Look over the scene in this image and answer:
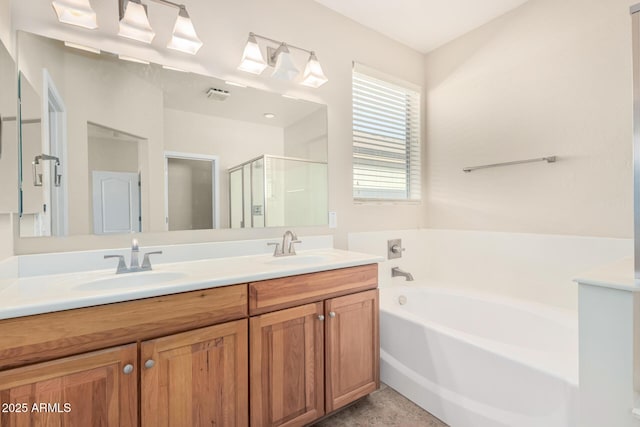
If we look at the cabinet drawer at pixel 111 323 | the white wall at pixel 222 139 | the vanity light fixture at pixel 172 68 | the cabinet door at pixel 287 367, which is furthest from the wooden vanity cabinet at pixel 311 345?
the vanity light fixture at pixel 172 68

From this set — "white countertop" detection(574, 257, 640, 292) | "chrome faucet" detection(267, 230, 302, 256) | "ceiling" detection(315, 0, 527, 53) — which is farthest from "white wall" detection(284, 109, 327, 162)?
"white countertop" detection(574, 257, 640, 292)

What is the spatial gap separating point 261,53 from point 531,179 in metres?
1.98

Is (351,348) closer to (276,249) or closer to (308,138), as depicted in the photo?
(276,249)

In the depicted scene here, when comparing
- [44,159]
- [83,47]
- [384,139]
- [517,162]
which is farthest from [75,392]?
[517,162]

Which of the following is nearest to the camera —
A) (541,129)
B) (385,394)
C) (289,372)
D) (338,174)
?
(289,372)

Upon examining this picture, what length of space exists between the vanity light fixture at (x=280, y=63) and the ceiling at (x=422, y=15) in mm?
526

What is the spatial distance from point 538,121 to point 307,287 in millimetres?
1905

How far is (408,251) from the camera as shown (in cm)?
254

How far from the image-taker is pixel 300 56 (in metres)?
1.99

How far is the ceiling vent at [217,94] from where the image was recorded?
1679 mm

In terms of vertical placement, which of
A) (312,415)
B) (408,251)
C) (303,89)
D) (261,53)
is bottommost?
(312,415)

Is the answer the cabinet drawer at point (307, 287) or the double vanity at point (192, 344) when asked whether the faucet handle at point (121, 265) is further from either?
the cabinet drawer at point (307, 287)

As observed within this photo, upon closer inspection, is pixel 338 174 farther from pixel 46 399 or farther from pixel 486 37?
pixel 46 399

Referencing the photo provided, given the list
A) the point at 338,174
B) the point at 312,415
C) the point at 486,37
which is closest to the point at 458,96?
the point at 486,37
